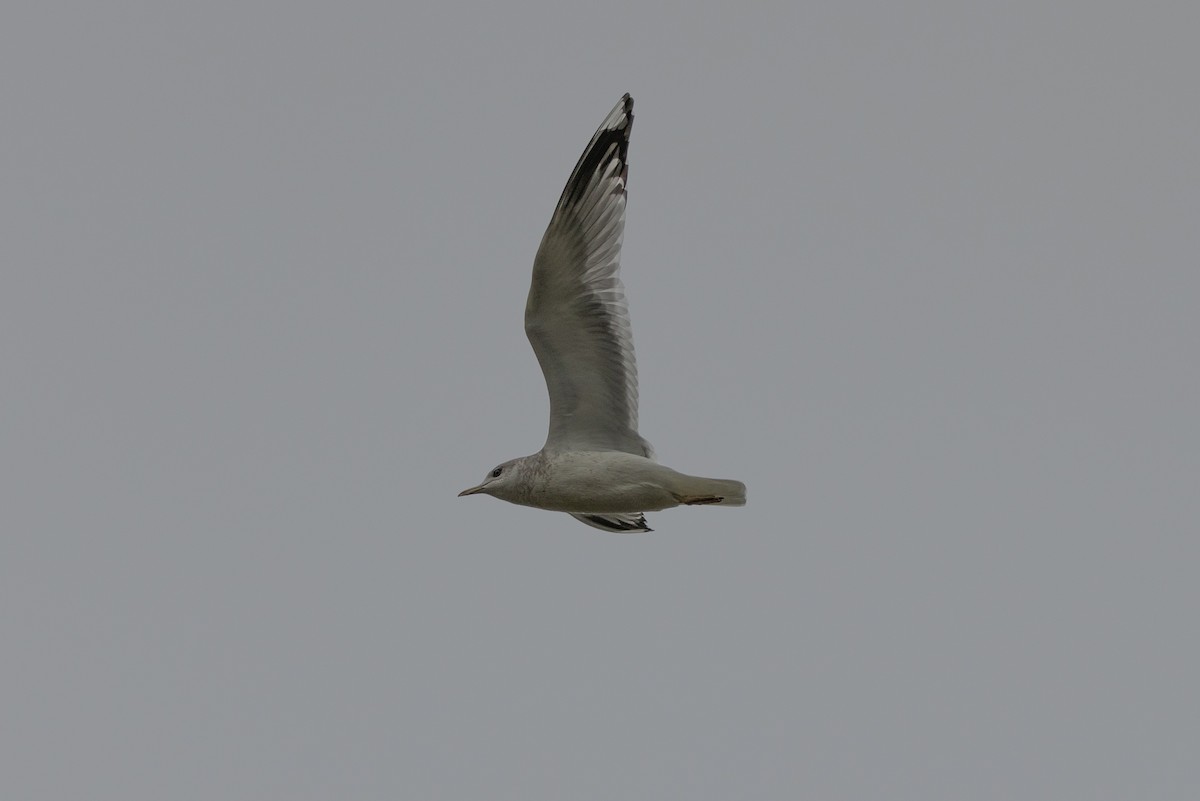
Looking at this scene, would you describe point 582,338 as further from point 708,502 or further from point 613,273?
point 708,502

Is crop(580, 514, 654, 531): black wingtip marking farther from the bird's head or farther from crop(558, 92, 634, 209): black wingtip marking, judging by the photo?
crop(558, 92, 634, 209): black wingtip marking

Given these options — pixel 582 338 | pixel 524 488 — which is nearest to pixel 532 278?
pixel 582 338

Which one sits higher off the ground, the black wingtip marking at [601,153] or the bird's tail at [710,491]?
the black wingtip marking at [601,153]

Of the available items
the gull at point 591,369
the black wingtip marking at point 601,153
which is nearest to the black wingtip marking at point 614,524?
the gull at point 591,369

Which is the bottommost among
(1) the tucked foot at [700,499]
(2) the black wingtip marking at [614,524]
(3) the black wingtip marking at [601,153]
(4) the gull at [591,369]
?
(2) the black wingtip marking at [614,524]

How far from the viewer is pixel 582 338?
597 inches

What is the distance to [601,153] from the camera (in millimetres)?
15109

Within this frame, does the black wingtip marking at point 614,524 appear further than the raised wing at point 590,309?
Yes

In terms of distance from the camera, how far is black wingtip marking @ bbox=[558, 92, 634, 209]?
49.2 feet

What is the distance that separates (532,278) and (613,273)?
663 millimetres

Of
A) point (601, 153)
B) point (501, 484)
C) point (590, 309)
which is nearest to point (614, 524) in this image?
point (501, 484)

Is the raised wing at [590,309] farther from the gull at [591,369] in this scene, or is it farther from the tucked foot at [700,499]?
the tucked foot at [700,499]

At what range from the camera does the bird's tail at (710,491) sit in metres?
14.9

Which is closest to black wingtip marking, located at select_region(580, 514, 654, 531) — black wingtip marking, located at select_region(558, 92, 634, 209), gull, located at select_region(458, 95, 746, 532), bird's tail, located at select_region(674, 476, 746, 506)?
gull, located at select_region(458, 95, 746, 532)
